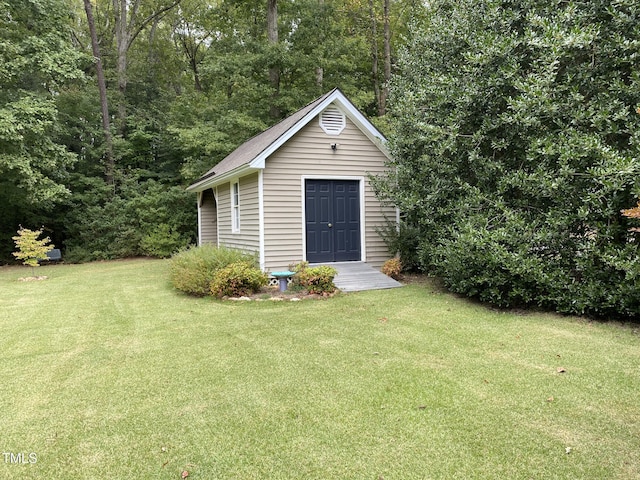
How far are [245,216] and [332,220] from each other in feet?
7.39

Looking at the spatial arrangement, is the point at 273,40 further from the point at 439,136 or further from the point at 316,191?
the point at 439,136

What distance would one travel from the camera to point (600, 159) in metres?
5.29

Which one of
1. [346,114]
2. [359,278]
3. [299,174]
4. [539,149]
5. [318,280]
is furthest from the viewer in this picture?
[346,114]

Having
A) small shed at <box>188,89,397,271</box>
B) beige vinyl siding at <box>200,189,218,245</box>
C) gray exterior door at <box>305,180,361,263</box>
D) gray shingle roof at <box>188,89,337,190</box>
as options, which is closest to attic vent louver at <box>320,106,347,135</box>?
small shed at <box>188,89,397,271</box>

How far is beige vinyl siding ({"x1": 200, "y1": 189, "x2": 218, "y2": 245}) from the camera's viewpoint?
15.4 meters

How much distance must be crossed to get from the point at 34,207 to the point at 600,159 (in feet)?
63.1

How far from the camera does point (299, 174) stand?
947 cm

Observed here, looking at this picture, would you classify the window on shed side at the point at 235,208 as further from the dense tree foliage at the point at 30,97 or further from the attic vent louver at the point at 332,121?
the dense tree foliage at the point at 30,97

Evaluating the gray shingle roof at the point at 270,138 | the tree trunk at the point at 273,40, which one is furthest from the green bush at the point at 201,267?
the tree trunk at the point at 273,40

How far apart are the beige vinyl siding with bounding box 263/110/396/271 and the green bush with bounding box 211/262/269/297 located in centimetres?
93

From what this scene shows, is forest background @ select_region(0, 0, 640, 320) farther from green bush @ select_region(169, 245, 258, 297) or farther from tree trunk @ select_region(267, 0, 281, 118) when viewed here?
green bush @ select_region(169, 245, 258, 297)

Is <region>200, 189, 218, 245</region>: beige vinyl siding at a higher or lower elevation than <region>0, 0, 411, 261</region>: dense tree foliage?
lower

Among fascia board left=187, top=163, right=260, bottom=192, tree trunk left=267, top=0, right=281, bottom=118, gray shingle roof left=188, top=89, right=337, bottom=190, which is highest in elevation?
tree trunk left=267, top=0, right=281, bottom=118

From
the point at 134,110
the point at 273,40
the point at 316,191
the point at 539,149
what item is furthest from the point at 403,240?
the point at 134,110
